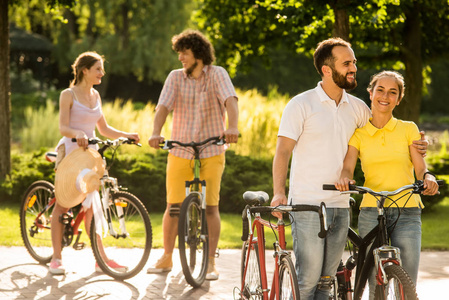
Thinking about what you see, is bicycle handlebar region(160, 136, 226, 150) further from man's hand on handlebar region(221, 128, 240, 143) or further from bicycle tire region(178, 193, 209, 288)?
bicycle tire region(178, 193, 209, 288)

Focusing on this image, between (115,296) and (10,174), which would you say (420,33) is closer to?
(10,174)

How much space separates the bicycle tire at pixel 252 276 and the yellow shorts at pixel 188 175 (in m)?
1.70

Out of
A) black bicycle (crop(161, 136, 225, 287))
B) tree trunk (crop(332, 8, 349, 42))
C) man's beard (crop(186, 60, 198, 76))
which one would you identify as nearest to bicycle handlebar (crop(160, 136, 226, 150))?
black bicycle (crop(161, 136, 225, 287))

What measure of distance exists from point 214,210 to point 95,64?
167 cm

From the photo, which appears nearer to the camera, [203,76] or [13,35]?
[203,76]

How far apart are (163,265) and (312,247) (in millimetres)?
2747

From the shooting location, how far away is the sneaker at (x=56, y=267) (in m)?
6.48

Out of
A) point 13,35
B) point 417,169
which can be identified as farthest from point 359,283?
point 13,35

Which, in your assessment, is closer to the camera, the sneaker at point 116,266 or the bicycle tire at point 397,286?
the bicycle tire at point 397,286

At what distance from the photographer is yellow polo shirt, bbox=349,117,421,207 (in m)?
4.34

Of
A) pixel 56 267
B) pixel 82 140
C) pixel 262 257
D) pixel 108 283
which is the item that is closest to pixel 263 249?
pixel 262 257

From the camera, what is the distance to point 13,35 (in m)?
31.3

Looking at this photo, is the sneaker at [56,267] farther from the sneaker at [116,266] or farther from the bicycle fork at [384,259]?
the bicycle fork at [384,259]

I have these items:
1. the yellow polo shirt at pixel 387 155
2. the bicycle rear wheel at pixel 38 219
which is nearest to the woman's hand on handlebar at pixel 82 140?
the bicycle rear wheel at pixel 38 219
